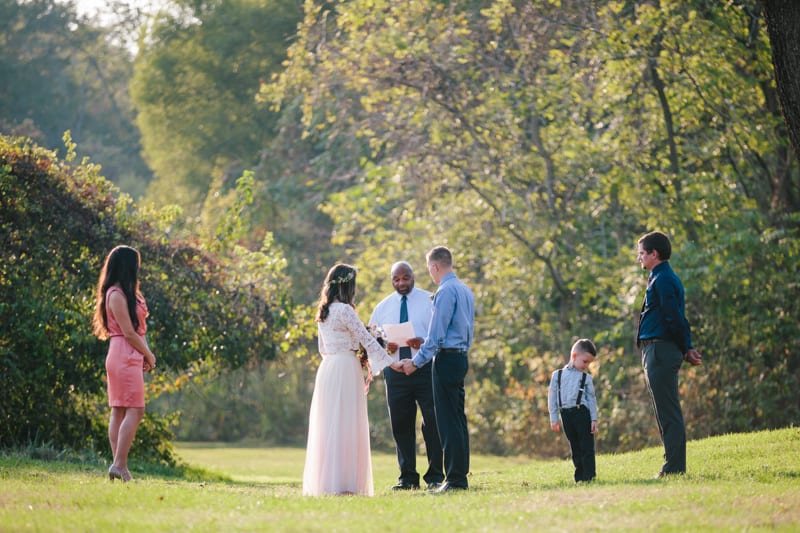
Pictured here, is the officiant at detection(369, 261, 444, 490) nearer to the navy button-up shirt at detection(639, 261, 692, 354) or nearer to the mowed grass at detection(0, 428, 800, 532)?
the mowed grass at detection(0, 428, 800, 532)

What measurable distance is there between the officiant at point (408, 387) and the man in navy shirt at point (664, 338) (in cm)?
240

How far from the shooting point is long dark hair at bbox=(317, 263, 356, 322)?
11.2 meters

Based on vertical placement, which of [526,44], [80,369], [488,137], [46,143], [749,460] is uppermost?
[46,143]

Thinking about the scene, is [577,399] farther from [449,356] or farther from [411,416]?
[411,416]

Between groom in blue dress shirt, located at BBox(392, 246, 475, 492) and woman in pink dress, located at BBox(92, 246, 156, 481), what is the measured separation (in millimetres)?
2613

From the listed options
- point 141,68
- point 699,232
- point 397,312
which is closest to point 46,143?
point 141,68

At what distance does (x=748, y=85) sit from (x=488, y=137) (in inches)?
203

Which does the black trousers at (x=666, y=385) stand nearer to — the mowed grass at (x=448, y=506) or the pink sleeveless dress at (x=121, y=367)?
the mowed grass at (x=448, y=506)

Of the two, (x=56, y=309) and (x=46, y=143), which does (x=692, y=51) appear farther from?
(x=46, y=143)

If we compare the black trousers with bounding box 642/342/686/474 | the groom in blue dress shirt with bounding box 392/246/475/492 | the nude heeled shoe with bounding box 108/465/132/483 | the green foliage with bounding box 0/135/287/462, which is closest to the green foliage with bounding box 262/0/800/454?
the green foliage with bounding box 0/135/287/462

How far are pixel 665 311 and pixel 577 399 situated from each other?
1.21 m

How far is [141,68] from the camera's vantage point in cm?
3909

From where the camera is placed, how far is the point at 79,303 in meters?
16.1

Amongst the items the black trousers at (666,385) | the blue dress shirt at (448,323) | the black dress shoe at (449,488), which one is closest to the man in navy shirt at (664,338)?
the black trousers at (666,385)
